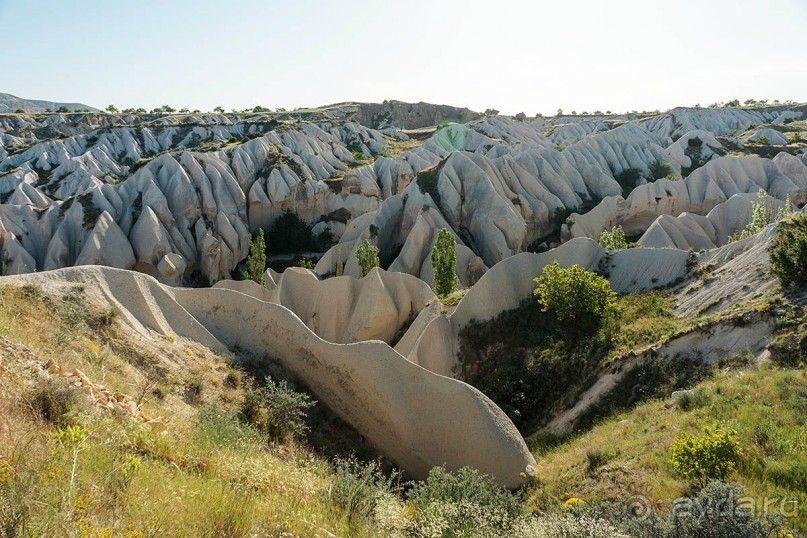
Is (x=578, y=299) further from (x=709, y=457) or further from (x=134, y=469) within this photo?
(x=134, y=469)

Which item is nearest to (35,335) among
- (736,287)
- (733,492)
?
(733,492)

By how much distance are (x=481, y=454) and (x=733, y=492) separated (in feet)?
18.7

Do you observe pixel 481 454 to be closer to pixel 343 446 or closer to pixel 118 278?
pixel 343 446

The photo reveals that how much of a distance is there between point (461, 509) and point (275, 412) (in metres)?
5.25

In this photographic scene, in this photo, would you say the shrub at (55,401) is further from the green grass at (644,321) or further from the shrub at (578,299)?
the shrub at (578,299)

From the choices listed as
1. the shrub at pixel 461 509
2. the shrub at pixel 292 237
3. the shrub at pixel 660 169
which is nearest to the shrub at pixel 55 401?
the shrub at pixel 461 509

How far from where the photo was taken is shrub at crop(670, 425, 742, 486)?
722 centimetres

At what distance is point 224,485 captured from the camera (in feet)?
17.6

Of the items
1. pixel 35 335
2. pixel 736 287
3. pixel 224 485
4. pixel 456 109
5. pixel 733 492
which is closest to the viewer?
pixel 224 485

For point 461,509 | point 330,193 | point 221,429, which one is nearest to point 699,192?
point 330,193

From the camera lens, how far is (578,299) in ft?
55.2

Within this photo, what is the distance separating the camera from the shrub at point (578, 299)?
658 inches

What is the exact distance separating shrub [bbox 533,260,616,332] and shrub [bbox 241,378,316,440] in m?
10.5

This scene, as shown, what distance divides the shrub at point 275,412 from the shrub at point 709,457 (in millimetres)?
7367
